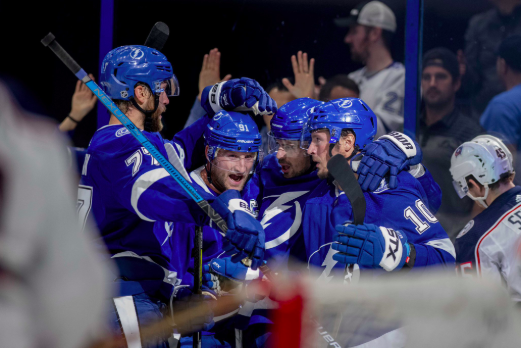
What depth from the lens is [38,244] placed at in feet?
2.60

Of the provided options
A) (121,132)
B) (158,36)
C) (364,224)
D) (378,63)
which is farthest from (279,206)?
(378,63)

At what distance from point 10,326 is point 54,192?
0.63 ft

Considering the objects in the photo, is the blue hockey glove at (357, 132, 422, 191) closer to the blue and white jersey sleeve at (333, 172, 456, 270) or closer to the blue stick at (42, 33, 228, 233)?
the blue and white jersey sleeve at (333, 172, 456, 270)

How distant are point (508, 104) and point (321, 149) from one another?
2.56m

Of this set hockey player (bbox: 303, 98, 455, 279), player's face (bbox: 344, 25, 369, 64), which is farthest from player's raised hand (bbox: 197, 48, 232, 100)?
hockey player (bbox: 303, 98, 455, 279)

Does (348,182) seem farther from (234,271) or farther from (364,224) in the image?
(234,271)

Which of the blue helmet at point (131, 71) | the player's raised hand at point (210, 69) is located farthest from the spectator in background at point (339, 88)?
the blue helmet at point (131, 71)

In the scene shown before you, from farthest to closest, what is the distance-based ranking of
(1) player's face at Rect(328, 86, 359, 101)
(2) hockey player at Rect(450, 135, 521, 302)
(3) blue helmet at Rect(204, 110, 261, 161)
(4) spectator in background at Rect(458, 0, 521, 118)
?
Answer: (1) player's face at Rect(328, 86, 359, 101) < (4) spectator in background at Rect(458, 0, 521, 118) < (2) hockey player at Rect(450, 135, 521, 302) < (3) blue helmet at Rect(204, 110, 261, 161)

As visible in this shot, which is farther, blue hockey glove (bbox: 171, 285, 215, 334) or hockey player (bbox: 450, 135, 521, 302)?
hockey player (bbox: 450, 135, 521, 302)

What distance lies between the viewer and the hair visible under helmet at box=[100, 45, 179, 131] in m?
2.70

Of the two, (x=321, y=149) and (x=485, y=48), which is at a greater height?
(x=485, y=48)

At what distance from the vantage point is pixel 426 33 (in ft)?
15.6

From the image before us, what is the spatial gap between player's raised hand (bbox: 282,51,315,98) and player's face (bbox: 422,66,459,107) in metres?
0.90

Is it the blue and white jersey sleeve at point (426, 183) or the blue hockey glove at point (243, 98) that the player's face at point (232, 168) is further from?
the blue and white jersey sleeve at point (426, 183)
